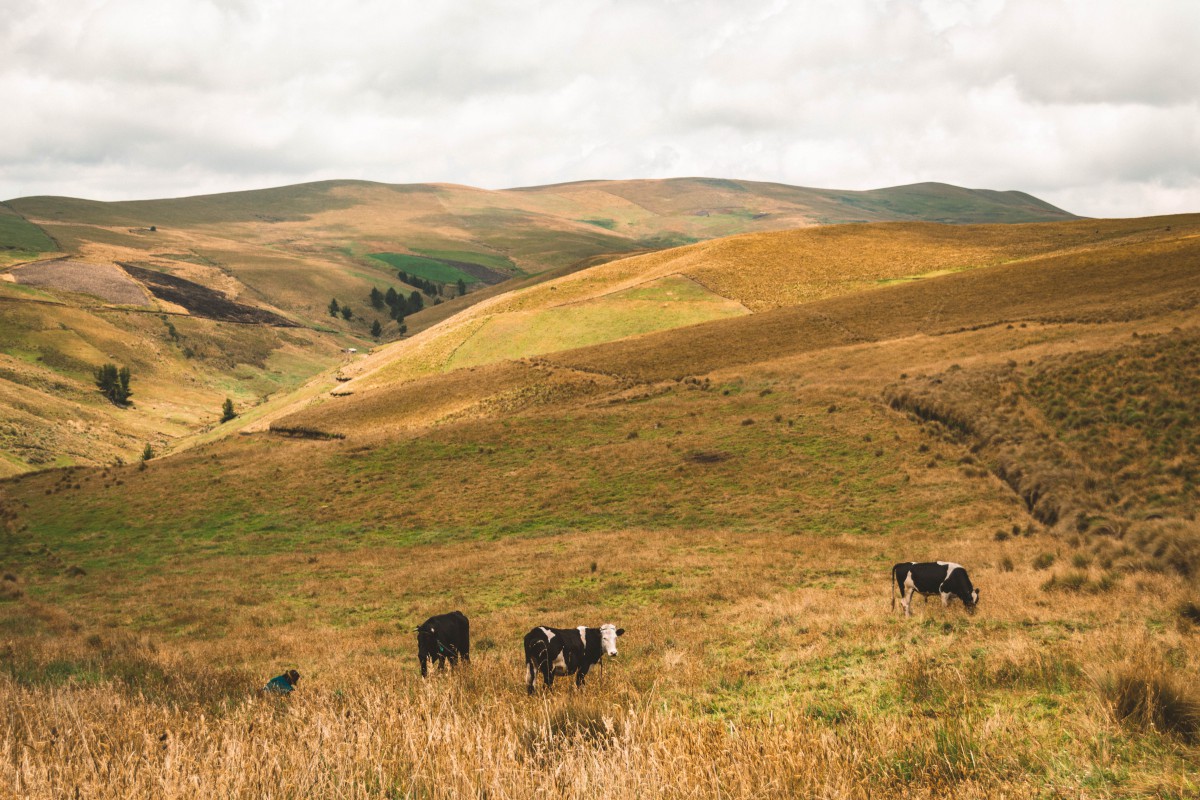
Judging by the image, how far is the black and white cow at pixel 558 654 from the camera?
11.1 meters

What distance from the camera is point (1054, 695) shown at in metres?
7.88

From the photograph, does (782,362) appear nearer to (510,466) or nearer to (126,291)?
(510,466)

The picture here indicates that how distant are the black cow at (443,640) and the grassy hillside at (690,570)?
22.2 inches

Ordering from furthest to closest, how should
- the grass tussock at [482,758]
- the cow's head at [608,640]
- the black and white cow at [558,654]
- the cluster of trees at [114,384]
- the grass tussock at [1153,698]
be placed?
the cluster of trees at [114,384]
the cow's head at [608,640]
the black and white cow at [558,654]
the grass tussock at [1153,698]
the grass tussock at [482,758]

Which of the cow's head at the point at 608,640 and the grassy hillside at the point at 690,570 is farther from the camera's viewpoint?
the cow's head at the point at 608,640

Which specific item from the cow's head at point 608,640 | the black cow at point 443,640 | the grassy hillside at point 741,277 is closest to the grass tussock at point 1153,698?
the cow's head at point 608,640

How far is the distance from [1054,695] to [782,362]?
50716mm

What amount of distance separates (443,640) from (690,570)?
11.4 m

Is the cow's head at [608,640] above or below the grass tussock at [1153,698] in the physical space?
below

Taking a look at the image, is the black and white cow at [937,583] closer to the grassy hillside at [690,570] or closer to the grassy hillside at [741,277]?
the grassy hillside at [690,570]

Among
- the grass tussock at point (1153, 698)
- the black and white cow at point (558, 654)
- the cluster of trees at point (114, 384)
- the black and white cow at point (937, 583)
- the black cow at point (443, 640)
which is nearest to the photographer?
the grass tussock at point (1153, 698)

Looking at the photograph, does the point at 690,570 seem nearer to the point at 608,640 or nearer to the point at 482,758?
the point at 608,640

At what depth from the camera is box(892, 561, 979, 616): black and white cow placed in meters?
15.6

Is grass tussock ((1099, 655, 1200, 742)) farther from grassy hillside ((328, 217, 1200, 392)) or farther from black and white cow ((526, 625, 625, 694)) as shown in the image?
grassy hillside ((328, 217, 1200, 392))
